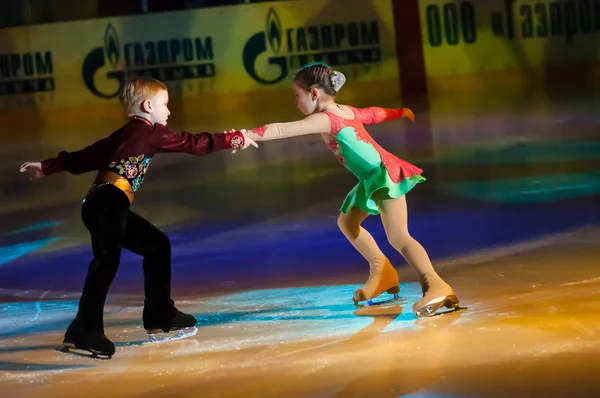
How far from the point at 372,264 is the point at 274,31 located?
32.8 feet

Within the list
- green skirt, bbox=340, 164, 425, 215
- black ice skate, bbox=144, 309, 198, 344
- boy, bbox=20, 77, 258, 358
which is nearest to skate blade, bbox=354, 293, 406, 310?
green skirt, bbox=340, 164, 425, 215

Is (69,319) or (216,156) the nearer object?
(69,319)

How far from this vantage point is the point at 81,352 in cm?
406

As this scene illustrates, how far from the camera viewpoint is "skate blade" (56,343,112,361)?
398 centimetres

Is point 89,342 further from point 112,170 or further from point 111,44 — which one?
point 111,44

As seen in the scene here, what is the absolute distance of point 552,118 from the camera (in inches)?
423

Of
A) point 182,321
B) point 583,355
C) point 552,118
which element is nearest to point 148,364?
point 182,321

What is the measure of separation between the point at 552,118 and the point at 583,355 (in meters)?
7.63

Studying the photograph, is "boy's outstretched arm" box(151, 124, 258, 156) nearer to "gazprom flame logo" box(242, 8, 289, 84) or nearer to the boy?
the boy

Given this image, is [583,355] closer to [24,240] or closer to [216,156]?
[24,240]

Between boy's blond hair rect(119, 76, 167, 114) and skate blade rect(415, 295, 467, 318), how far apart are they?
5.10 feet

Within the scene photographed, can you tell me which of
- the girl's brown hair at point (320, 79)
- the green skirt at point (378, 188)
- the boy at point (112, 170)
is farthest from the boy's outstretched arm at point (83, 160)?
the green skirt at point (378, 188)

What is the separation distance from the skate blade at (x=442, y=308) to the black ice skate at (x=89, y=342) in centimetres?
139

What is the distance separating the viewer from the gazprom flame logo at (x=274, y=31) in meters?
14.3
